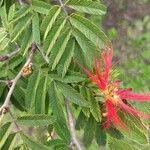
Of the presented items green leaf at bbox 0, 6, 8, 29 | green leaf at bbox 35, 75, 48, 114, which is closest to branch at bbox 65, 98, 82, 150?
green leaf at bbox 35, 75, 48, 114

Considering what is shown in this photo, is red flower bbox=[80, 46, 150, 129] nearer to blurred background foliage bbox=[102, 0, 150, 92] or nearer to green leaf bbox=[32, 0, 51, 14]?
green leaf bbox=[32, 0, 51, 14]

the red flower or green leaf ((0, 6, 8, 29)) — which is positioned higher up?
green leaf ((0, 6, 8, 29))

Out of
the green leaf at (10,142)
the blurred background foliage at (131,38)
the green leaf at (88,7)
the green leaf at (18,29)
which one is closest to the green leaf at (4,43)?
the green leaf at (18,29)

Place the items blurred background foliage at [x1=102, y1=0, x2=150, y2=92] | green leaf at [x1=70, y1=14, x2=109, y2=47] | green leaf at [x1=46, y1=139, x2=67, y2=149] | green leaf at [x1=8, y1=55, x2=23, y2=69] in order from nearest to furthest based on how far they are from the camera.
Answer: green leaf at [x1=70, y1=14, x2=109, y2=47]
green leaf at [x1=46, y1=139, x2=67, y2=149]
green leaf at [x1=8, y1=55, x2=23, y2=69]
blurred background foliage at [x1=102, y1=0, x2=150, y2=92]

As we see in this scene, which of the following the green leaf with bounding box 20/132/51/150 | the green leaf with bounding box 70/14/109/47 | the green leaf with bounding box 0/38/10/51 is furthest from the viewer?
the green leaf with bounding box 0/38/10/51

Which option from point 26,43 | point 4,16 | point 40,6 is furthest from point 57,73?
point 4,16

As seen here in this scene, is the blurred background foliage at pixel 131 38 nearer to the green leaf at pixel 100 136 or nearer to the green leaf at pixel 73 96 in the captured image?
the green leaf at pixel 100 136

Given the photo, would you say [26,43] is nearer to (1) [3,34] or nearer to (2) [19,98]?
(1) [3,34]
